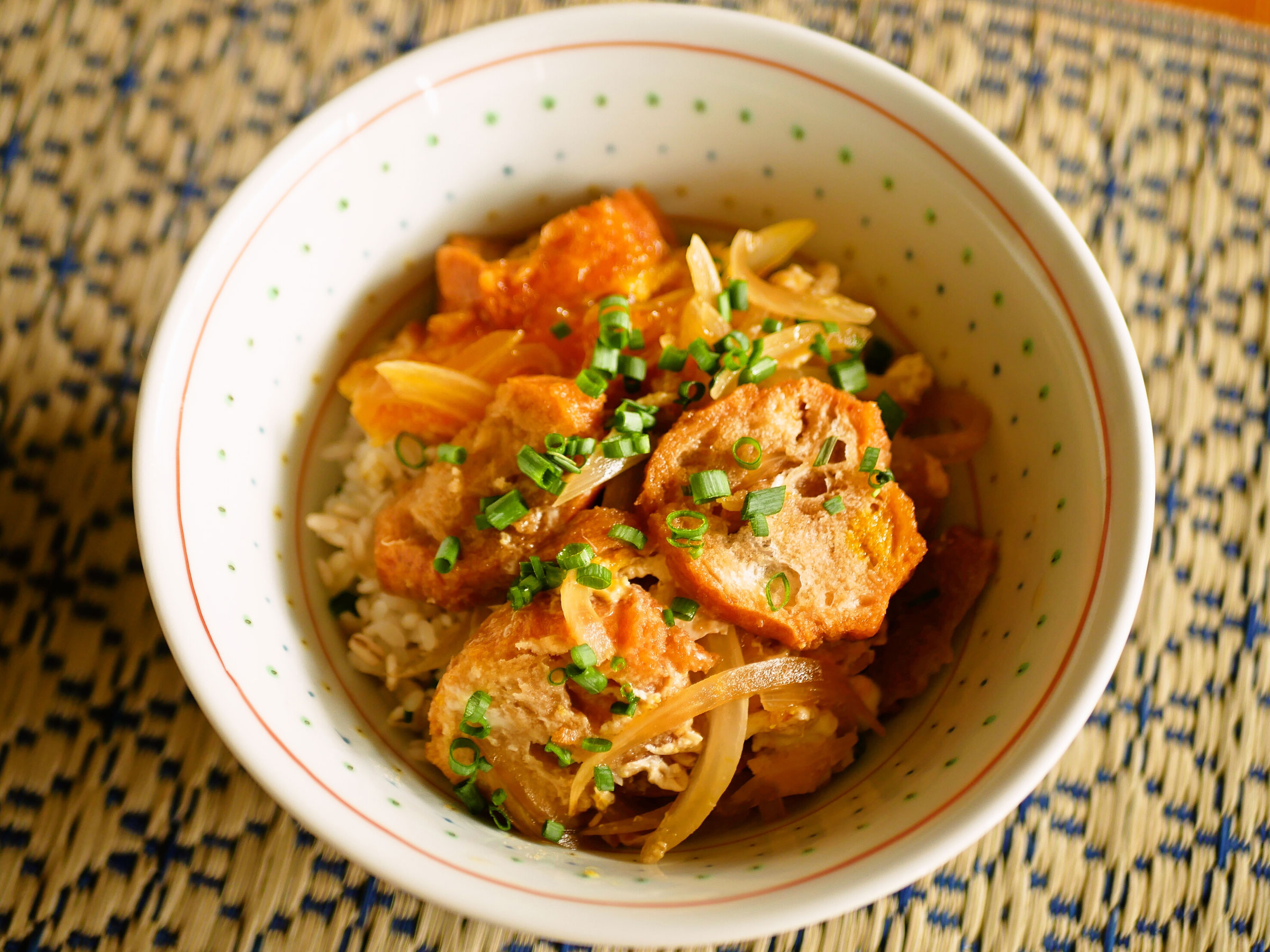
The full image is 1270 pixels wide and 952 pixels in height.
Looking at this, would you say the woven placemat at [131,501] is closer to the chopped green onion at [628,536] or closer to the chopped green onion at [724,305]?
the chopped green onion at [628,536]

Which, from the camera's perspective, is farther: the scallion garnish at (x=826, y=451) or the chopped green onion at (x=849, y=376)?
the chopped green onion at (x=849, y=376)

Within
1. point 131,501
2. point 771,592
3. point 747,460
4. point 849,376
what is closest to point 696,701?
point 771,592

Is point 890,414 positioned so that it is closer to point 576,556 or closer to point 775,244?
point 775,244

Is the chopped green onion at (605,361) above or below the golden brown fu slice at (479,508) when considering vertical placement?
above

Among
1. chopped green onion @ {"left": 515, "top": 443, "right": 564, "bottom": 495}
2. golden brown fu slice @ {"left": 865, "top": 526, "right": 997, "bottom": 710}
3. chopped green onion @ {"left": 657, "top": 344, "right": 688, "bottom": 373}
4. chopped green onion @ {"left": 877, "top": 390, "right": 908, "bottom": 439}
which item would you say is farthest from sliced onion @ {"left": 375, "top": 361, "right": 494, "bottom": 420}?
golden brown fu slice @ {"left": 865, "top": 526, "right": 997, "bottom": 710}

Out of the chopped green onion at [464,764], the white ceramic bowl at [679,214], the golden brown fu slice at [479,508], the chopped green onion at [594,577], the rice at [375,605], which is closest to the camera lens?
the white ceramic bowl at [679,214]

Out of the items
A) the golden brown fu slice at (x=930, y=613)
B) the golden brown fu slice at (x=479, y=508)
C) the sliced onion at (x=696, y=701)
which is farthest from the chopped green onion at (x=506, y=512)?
the golden brown fu slice at (x=930, y=613)

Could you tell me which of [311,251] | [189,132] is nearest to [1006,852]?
[311,251]
